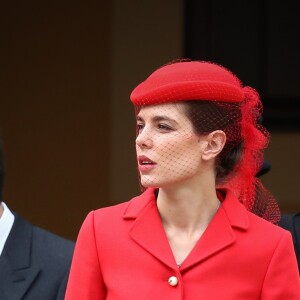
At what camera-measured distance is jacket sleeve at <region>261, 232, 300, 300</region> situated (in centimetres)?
292

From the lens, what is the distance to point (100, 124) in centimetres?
619

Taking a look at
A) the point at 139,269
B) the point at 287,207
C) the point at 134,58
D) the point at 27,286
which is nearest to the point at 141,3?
the point at 134,58

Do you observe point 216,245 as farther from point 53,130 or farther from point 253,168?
point 53,130

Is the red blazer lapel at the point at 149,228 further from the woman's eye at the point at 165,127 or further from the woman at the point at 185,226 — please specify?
the woman's eye at the point at 165,127

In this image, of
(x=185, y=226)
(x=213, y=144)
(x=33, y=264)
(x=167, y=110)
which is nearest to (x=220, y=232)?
(x=185, y=226)

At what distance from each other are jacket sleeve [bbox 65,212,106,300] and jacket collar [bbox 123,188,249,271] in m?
0.10

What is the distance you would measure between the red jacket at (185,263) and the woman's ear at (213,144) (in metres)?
0.16

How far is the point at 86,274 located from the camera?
2.97 metres

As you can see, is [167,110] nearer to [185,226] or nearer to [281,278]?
[185,226]

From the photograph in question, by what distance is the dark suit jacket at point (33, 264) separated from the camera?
11.2 ft

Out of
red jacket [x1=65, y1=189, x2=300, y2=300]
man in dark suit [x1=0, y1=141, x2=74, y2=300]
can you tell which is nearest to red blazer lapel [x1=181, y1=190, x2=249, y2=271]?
red jacket [x1=65, y1=189, x2=300, y2=300]

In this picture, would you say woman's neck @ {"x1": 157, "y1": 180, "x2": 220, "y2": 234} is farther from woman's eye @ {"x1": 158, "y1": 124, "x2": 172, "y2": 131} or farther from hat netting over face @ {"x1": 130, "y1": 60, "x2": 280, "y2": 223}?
woman's eye @ {"x1": 158, "y1": 124, "x2": 172, "y2": 131}

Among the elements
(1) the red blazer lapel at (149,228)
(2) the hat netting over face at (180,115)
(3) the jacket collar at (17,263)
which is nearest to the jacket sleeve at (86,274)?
(1) the red blazer lapel at (149,228)

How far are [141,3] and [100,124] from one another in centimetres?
62
